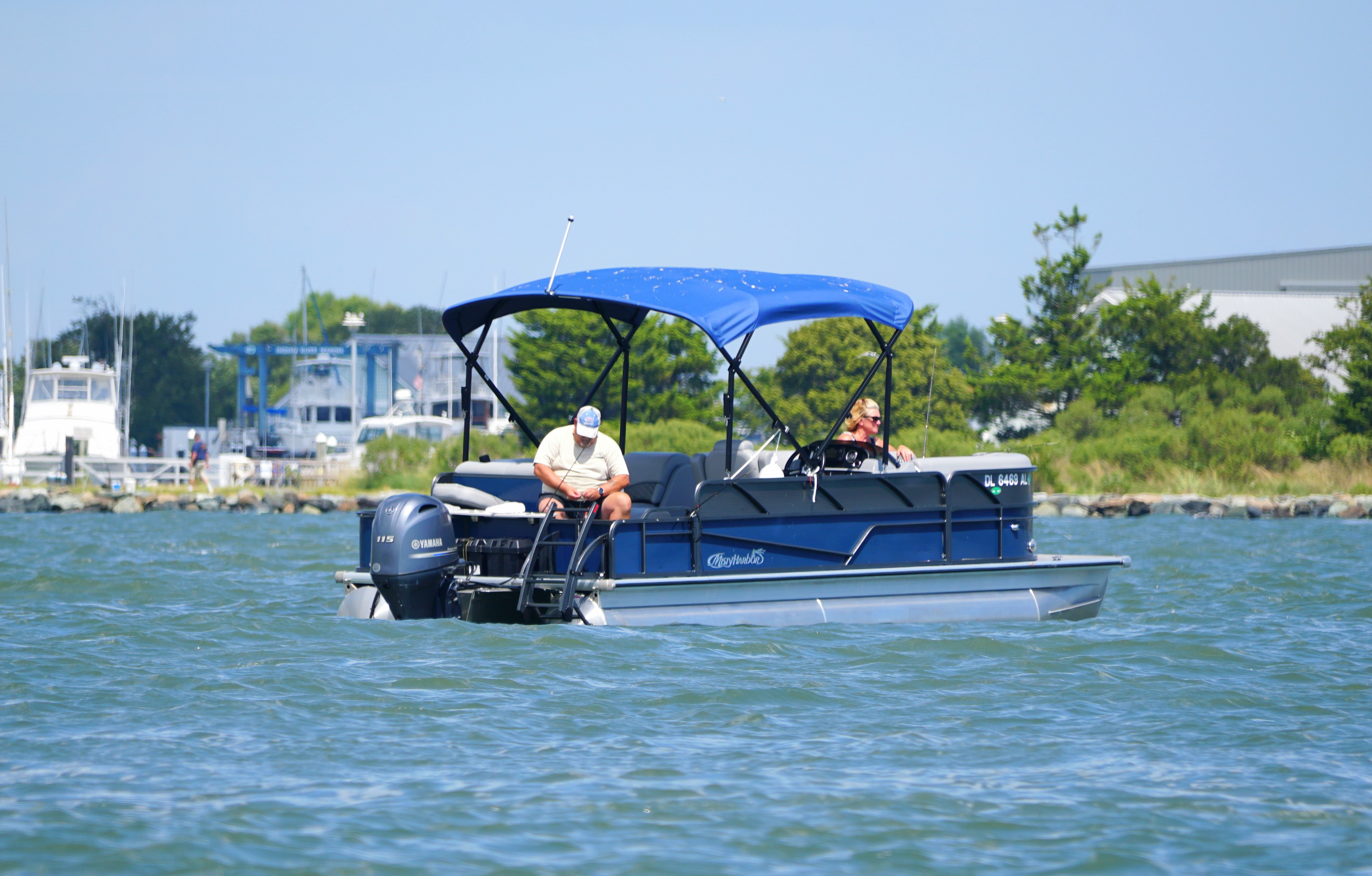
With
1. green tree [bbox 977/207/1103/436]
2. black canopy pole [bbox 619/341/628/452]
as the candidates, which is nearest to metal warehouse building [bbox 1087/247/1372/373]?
green tree [bbox 977/207/1103/436]

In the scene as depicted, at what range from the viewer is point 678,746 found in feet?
23.0

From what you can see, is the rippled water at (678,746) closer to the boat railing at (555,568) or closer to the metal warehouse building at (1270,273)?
the boat railing at (555,568)

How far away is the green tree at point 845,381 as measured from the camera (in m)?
44.1

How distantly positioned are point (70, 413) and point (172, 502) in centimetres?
923

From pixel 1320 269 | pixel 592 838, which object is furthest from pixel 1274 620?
pixel 1320 269

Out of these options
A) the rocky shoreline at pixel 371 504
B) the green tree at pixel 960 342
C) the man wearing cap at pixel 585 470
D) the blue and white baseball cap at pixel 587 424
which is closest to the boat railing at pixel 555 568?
the man wearing cap at pixel 585 470

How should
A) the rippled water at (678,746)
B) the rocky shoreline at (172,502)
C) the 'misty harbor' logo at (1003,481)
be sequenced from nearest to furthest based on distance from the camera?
1. the rippled water at (678,746)
2. the 'misty harbor' logo at (1003,481)
3. the rocky shoreline at (172,502)

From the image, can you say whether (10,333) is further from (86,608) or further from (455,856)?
(455,856)

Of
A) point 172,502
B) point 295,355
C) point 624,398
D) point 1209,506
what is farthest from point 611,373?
point 624,398

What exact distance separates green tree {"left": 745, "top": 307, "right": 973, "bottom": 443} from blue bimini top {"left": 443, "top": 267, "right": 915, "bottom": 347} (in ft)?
102

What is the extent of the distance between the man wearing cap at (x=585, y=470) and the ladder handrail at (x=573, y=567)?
0.16 meters

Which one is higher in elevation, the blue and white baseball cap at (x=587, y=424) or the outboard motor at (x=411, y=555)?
the blue and white baseball cap at (x=587, y=424)

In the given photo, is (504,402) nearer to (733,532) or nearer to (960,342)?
(733,532)

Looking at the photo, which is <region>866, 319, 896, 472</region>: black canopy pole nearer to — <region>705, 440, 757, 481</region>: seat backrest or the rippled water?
<region>705, 440, 757, 481</region>: seat backrest
